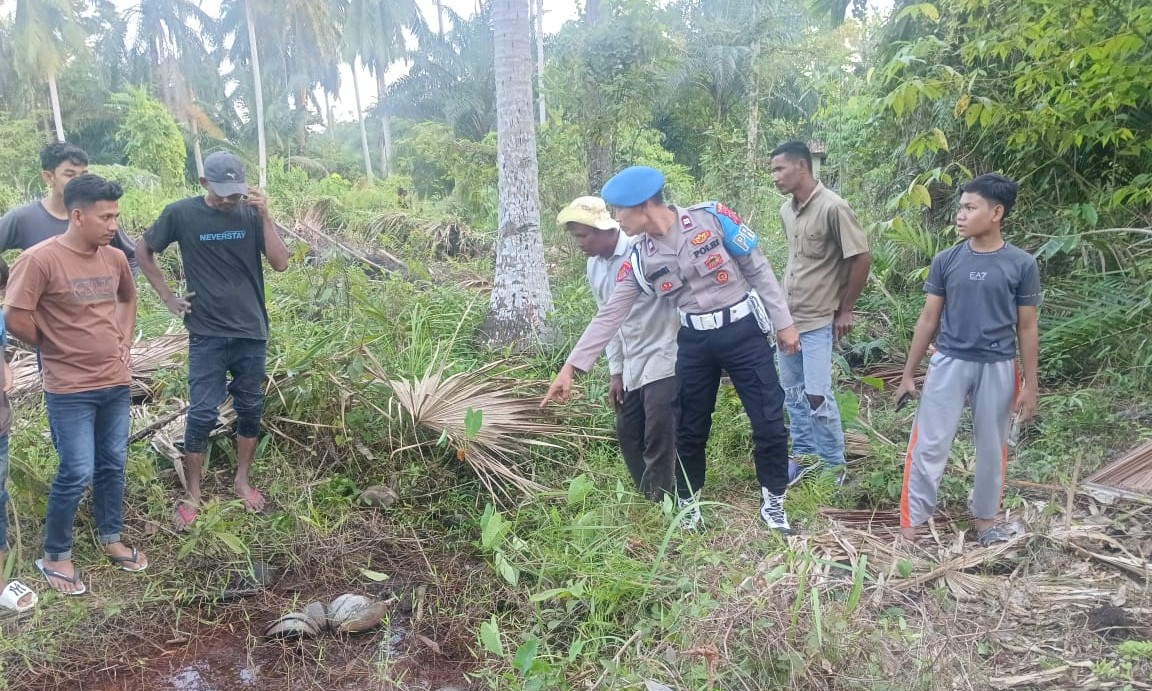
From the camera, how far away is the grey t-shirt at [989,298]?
316 cm

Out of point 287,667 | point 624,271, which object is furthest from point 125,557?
point 624,271

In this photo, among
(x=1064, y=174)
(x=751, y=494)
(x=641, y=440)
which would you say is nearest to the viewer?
(x=641, y=440)

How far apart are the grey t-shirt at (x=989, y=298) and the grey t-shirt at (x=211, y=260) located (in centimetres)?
323

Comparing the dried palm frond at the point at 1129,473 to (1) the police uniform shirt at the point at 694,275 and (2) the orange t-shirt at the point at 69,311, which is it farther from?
(2) the orange t-shirt at the point at 69,311

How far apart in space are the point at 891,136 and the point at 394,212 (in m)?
7.41

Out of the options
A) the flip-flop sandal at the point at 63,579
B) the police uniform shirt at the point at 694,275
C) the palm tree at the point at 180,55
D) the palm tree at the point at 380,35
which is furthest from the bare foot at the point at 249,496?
the palm tree at the point at 380,35

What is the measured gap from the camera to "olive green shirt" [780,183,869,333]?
387 centimetres

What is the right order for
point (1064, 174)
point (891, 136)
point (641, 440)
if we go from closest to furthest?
point (641, 440)
point (1064, 174)
point (891, 136)

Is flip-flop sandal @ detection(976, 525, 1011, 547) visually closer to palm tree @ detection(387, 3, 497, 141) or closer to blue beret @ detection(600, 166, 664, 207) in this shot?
blue beret @ detection(600, 166, 664, 207)

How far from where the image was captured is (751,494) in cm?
411

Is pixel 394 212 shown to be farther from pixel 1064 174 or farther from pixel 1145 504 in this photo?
pixel 1145 504

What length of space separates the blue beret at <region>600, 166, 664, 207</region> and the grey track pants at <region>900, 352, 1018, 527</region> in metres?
1.43

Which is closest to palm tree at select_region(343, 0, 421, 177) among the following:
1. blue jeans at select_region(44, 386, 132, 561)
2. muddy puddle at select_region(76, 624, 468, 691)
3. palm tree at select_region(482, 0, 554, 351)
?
palm tree at select_region(482, 0, 554, 351)

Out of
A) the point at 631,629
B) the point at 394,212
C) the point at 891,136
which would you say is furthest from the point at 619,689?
the point at 394,212
